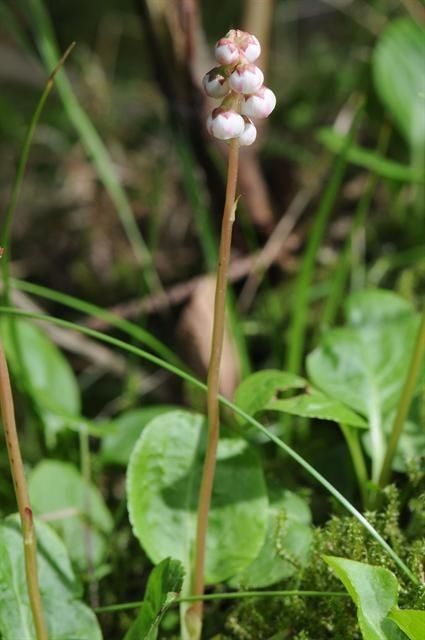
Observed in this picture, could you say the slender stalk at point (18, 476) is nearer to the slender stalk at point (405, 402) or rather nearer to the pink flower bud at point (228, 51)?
the pink flower bud at point (228, 51)

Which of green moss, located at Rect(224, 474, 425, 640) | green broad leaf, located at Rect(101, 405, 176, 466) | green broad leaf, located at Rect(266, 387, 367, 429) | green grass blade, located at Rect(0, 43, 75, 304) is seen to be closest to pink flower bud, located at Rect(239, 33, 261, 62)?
green grass blade, located at Rect(0, 43, 75, 304)

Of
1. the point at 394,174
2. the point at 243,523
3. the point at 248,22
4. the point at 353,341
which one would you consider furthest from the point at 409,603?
the point at 248,22

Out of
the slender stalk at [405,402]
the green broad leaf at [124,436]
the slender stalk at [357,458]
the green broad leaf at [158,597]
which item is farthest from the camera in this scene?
the green broad leaf at [124,436]

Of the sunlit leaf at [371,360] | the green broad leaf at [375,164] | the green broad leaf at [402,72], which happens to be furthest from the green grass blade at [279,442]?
the green broad leaf at [402,72]

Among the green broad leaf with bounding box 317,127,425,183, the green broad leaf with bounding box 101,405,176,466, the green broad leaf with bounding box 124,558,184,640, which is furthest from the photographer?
the green broad leaf with bounding box 317,127,425,183

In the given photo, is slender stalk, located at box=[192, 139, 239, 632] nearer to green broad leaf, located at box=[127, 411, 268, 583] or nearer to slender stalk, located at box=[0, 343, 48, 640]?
green broad leaf, located at box=[127, 411, 268, 583]
